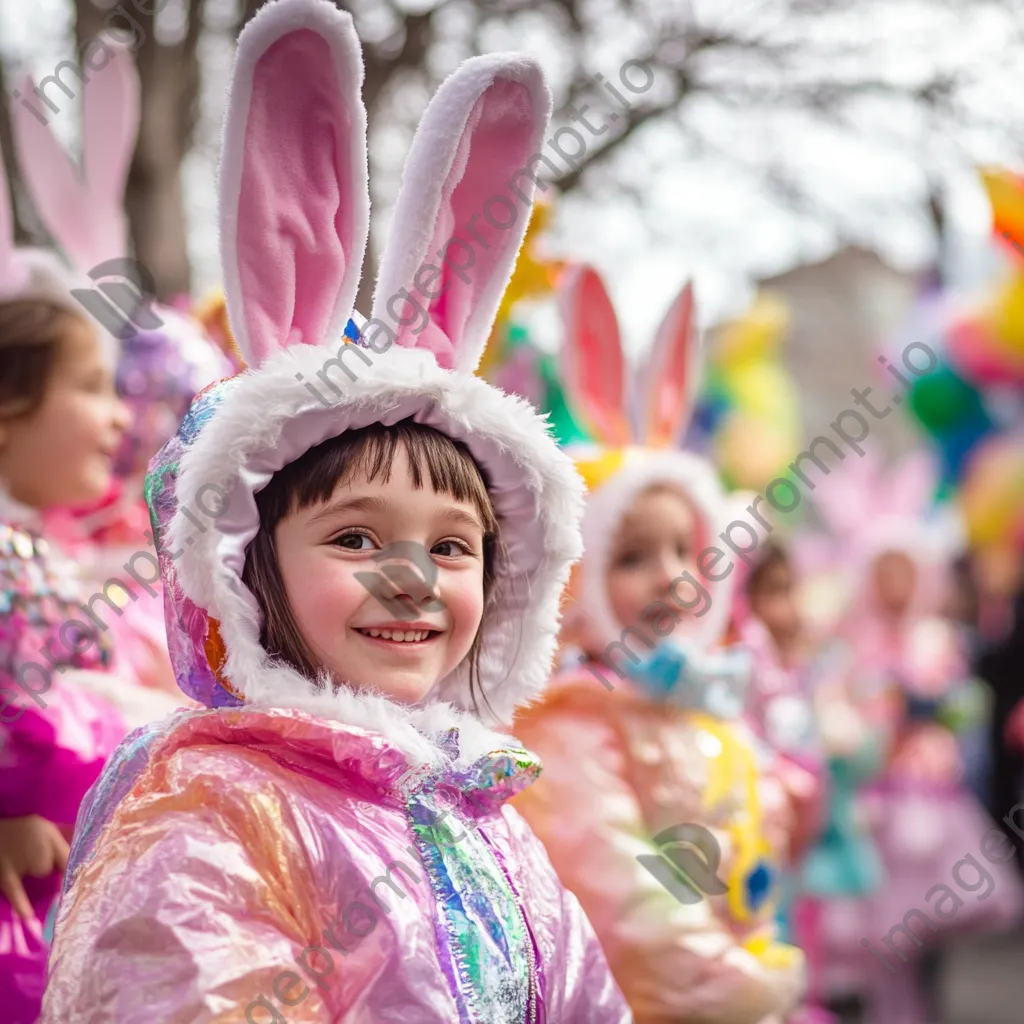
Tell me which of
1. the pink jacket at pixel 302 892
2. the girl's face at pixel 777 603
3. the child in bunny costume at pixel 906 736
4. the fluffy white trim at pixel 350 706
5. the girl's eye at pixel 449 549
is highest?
the girl's eye at pixel 449 549

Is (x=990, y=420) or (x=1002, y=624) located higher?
(x=990, y=420)

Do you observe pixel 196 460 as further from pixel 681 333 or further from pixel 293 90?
pixel 681 333

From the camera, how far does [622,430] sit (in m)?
3.59

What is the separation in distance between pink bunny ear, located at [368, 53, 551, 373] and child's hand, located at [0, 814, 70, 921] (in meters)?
1.09

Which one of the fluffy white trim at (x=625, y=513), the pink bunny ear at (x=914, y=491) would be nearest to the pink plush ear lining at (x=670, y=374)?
the fluffy white trim at (x=625, y=513)

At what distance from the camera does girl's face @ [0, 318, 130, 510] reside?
2.89 meters

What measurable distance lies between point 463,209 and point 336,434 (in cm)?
46

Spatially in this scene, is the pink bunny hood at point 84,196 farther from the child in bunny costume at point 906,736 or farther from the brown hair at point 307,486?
the child in bunny costume at point 906,736

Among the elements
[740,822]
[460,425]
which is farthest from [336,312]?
[740,822]

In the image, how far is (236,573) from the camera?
1797mm

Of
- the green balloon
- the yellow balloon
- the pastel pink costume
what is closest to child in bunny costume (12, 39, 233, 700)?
the pastel pink costume

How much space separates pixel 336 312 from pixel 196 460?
37 cm

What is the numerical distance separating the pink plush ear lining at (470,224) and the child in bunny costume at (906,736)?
397cm

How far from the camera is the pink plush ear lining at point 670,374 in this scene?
3.60 m
